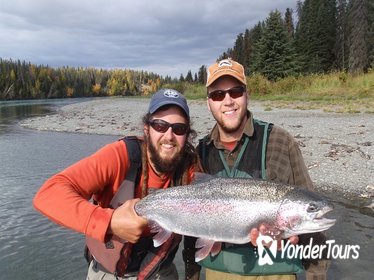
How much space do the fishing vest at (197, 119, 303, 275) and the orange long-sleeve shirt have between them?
0.29 m

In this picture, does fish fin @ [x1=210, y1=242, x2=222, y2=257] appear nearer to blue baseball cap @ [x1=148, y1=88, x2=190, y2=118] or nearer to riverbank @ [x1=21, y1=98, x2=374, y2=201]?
blue baseball cap @ [x1=148, y1=88, x2=190, y2=118]

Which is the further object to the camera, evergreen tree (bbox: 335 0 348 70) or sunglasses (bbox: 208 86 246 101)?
evergreen tree (bbox: 335 0 348 70)

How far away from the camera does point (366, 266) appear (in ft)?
17.1

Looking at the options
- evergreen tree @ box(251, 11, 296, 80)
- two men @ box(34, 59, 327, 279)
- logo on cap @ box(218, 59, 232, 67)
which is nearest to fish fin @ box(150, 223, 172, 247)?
two men @ box(34, 59, 327, 279)

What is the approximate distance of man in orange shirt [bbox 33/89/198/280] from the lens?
2.84m

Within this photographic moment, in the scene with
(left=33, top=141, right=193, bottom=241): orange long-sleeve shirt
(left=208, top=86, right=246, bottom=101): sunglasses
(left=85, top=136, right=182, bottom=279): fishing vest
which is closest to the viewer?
(left=33, top=141, right=193, bottom=241): orange long-sleeve shirt

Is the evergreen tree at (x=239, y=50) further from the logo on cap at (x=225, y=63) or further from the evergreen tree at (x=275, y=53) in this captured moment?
the logo on cap at (x=225, y=63)

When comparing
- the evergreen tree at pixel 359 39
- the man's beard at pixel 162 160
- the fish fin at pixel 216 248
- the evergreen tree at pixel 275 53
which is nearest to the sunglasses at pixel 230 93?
the man's beard at pixel 162 160

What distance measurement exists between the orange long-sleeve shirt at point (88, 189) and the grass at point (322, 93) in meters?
16.6

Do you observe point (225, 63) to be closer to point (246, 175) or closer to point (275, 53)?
point (246, 175)

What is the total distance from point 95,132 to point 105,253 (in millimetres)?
17569

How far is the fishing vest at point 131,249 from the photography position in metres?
3.35

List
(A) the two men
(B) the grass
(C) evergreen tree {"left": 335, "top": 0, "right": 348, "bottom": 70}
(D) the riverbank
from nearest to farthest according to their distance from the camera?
(A) the two men → (D) the riverbank → (B) the grass → (C) evergreen tree {"left": 335, "top": 0, "right": 348, "bottom": 70}

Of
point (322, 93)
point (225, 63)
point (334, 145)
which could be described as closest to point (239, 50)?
point (322, 93)
